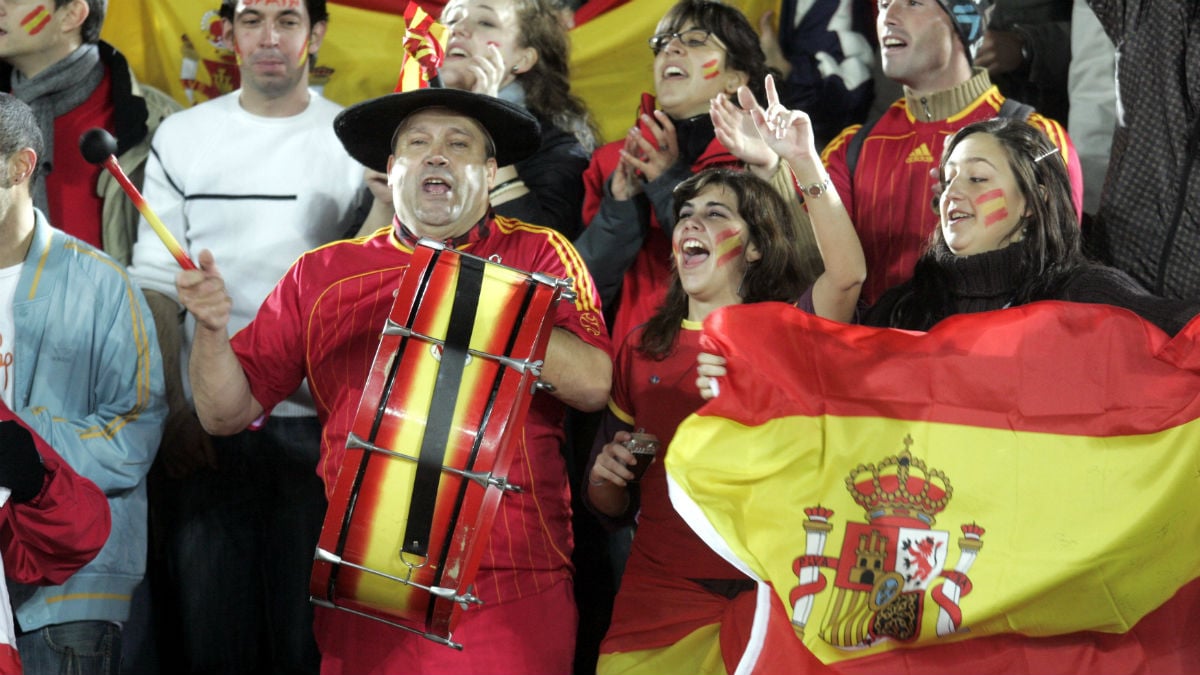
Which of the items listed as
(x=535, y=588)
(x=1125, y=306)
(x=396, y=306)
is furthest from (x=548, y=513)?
(x=1125, y=306)

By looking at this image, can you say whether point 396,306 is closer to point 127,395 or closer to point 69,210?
point 127,395

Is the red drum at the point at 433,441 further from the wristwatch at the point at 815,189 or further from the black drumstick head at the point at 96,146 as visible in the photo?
the black drumstick head at the point at 96,146

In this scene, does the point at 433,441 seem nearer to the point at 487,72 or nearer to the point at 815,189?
the point at 815,189

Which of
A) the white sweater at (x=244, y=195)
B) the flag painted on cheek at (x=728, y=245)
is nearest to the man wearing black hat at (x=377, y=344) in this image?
the flag painted on cheek at (x=728, y=245)

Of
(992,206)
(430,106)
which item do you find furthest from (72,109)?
(992,206)

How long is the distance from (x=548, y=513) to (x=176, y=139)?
1961mm

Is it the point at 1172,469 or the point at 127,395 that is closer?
the point at 1172,469

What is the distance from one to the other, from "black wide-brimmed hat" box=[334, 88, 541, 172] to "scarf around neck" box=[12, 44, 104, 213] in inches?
47.0

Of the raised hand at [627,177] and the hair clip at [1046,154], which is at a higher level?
the hair clip at [1046,154]

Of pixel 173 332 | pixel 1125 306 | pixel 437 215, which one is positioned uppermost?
pixel 1125 306

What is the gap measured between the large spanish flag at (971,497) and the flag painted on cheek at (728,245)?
720mm

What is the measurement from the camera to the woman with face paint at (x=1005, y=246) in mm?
3896

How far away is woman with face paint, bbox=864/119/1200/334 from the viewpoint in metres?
3.90

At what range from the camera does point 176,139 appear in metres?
5.32
